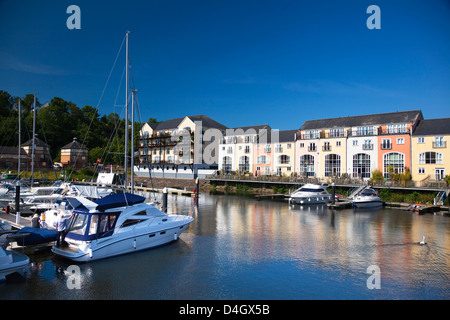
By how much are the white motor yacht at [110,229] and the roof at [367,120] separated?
45851 millimetres

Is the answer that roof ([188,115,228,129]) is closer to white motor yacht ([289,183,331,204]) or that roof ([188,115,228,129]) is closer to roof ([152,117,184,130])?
roof ([152,117,184,130])

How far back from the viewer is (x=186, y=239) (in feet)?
69.1

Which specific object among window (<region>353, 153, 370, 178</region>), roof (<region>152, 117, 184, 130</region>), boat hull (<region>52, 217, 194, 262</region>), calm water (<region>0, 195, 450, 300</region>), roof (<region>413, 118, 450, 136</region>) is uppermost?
roof (<region>152, 117, 184, 130</region>)

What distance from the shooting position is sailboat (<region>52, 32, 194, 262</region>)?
15.6 m

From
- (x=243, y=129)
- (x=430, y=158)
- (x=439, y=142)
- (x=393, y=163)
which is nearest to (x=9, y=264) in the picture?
(x=393, y=163)

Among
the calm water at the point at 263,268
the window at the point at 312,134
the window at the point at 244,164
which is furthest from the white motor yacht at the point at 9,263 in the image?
the window at the point at 244,164

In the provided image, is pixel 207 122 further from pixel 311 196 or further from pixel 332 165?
pixel 311 196

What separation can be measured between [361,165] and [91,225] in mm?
46283

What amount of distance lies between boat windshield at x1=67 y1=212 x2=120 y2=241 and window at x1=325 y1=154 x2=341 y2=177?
147ft

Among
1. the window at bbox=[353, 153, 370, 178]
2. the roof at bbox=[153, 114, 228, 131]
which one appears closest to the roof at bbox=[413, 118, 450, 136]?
the window at bbox=[353, 153, 370, 178]

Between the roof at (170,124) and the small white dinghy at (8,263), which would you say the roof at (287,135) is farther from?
the small white dinghy at (8,263)

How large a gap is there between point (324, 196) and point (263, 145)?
23970 millimetres
